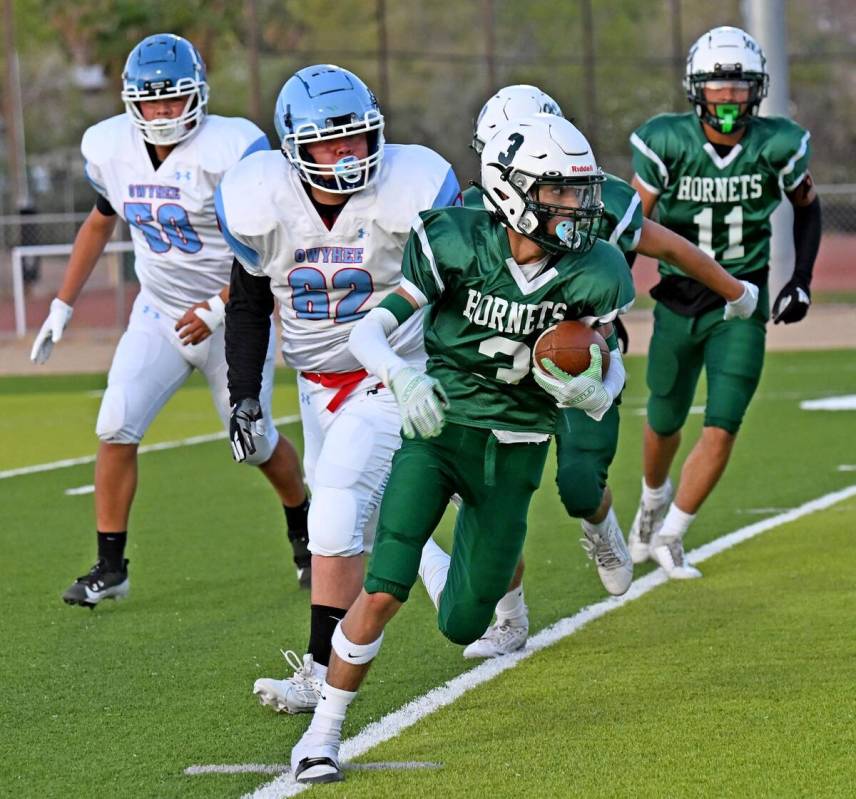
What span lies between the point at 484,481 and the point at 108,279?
21.7 meters

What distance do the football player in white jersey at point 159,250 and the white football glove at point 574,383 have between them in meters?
1.93

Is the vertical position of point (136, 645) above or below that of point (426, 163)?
below

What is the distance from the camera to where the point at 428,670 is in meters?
4.96

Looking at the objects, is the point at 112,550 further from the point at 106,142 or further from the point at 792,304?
the point at 792,304

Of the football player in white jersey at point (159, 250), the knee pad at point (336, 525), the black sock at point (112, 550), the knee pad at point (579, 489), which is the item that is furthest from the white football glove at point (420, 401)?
the black sock at point (112, 550)

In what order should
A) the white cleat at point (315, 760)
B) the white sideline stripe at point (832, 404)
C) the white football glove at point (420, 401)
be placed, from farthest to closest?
1. the white sideline stripe at point (832, 404)
2. the white cleat at point (315, 760)
3. the white football glove at point (420, 401)

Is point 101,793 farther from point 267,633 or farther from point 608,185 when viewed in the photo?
point 608,185

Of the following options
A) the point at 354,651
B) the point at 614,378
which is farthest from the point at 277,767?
the point at 614,378

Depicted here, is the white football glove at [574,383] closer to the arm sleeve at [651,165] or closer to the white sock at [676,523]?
the white sock at [676,523]

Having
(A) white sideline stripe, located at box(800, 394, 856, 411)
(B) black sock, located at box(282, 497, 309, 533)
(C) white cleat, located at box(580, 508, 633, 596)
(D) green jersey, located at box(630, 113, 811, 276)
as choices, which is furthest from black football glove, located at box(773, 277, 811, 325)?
(A) white sideline stripe, located at box(800, 394, 856, 411)

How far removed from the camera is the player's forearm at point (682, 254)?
499 cm

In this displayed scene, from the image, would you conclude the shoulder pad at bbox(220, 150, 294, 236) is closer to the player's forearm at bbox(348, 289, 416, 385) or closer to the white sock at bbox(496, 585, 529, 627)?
the player's forearm at bbox(348, 289, 416, 385)

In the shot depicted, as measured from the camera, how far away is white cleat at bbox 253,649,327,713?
4.49 metres

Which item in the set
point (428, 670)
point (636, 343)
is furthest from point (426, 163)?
point (636, 343)
